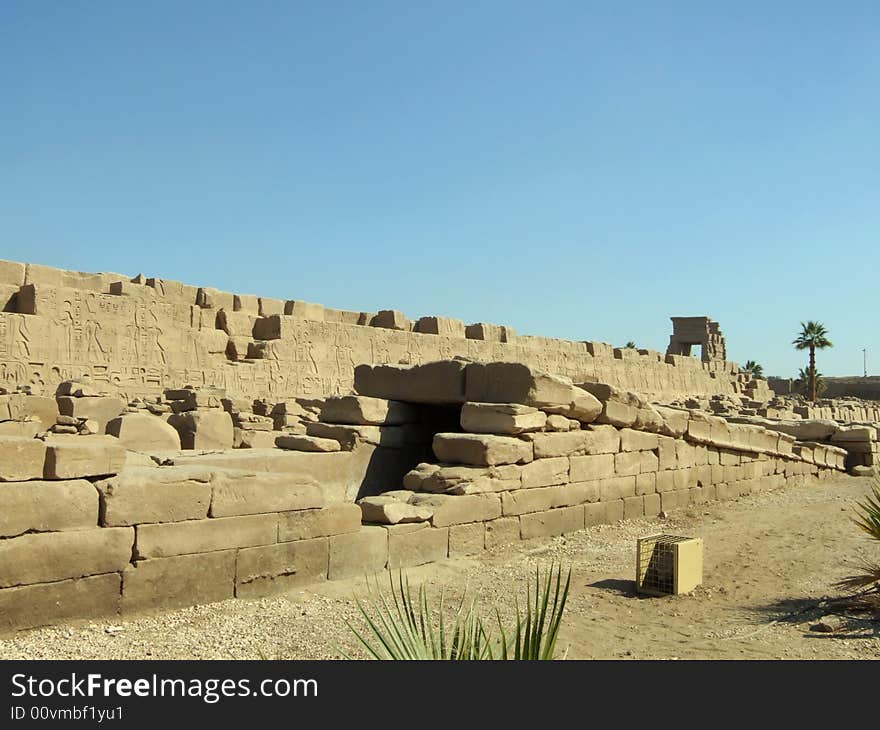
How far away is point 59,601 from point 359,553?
208cm

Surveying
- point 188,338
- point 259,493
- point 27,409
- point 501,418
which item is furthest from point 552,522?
point 188,338

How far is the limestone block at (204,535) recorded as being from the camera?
14.6 feet

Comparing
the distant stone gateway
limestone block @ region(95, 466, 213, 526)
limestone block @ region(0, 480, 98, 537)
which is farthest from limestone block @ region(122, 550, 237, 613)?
limestone block @ region(0, 480, 98, 537)

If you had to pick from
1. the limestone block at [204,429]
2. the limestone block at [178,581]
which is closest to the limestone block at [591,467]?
the limestone block at [178,581]

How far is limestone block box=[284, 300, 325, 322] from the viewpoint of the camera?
16.7 m

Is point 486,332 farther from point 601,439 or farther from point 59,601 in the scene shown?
point 59,601

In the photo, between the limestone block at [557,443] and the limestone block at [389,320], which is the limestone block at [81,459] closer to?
the limestone block at [557,443]

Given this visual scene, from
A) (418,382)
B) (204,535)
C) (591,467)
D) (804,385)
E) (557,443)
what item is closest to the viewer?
(204,535)

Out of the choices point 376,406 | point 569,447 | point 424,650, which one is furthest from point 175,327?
point 424,650

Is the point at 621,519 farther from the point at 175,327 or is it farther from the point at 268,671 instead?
the point at 175,327

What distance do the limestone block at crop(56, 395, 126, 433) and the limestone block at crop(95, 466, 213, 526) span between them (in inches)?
247

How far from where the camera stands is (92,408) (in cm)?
1054

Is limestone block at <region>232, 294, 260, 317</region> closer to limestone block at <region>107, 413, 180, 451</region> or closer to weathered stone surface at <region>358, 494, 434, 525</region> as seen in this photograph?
limestone block at <region>107, 413, 180, 451</region>

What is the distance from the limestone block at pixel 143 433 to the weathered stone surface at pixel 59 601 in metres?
4.48
